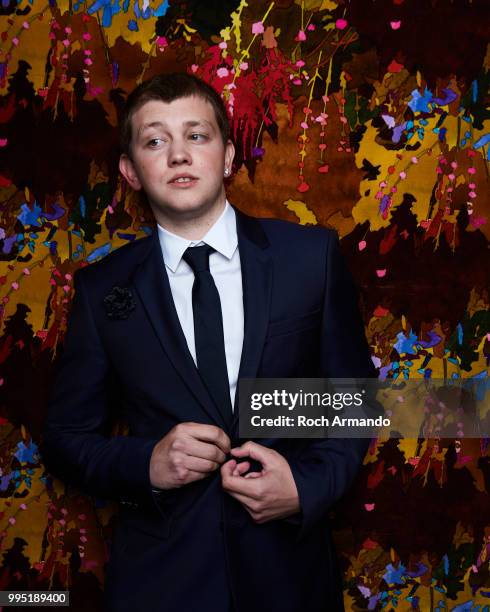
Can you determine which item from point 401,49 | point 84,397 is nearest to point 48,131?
point 84,397

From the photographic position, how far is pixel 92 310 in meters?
1.52

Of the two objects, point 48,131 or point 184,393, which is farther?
point 48,131

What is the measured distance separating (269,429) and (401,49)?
1.09 meters

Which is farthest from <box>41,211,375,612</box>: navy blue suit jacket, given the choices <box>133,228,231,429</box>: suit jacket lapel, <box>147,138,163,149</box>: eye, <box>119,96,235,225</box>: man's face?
<box>147,138,163,149</box>: eye

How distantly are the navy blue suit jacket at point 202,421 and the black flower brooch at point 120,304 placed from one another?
0.01 m

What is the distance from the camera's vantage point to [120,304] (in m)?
1.47

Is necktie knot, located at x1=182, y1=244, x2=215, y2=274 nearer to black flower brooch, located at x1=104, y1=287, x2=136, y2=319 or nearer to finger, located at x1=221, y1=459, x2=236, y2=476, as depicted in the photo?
black flower brooch, located at x1=104, y1=287, x2=136, y2=319

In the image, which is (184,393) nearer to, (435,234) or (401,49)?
(435,234)

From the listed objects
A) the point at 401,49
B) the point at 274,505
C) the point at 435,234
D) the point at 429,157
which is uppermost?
the point at 401,49

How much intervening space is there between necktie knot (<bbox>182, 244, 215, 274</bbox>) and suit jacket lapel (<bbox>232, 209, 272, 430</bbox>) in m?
0.08

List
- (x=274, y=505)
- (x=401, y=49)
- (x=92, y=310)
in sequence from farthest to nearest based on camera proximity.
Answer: (x=401, y=49) < (x=92, y=310) < (x=274, y=505)

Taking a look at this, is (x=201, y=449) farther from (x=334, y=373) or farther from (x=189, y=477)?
(x=334, y=373)

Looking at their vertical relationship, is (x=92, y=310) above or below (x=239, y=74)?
below

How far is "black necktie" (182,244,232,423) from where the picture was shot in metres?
1.39
